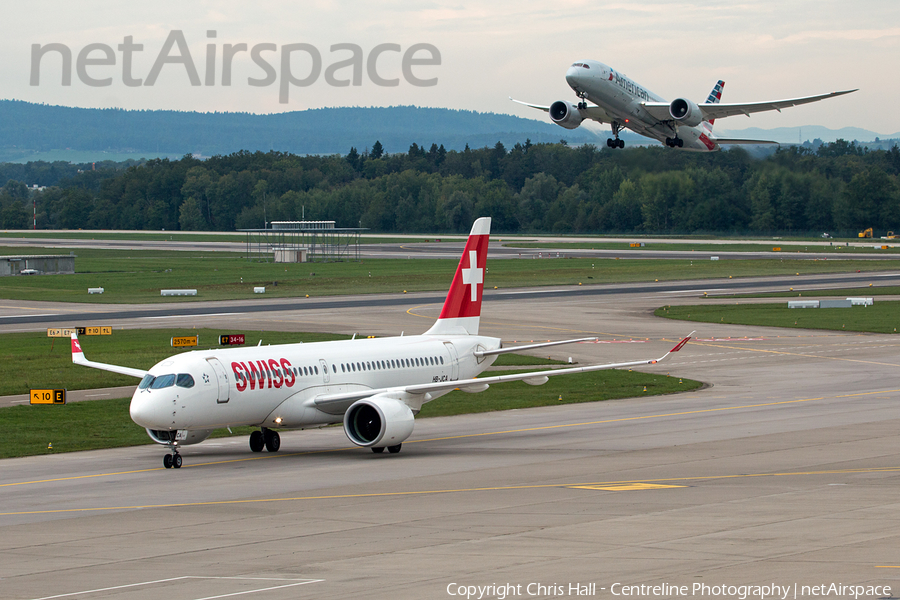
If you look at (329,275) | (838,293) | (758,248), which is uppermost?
(758,248)

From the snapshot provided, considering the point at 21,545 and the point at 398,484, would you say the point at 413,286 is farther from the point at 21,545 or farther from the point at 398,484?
the point at 21,545

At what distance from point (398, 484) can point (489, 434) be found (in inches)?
432

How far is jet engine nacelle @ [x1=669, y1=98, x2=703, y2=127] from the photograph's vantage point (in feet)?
225

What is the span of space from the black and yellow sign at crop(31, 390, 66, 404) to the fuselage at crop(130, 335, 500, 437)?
32.7 ft

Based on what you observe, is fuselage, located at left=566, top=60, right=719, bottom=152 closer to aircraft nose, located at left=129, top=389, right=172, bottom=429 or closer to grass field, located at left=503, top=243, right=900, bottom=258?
aircraft nose, located at left=129, top=389, right=172, bottom=429

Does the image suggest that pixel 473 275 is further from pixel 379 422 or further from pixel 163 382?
pixel 163 382

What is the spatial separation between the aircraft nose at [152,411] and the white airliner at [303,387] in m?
0.03

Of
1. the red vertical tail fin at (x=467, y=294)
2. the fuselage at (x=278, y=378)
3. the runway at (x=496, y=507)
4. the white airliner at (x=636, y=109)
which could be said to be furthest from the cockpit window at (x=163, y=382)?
the white airliner at (x=636, y=109)

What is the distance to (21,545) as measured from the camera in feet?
78.7

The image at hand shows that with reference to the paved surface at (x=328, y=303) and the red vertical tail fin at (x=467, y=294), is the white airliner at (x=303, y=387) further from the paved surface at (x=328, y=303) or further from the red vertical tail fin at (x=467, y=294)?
the paved surface at (x=328, y=303)

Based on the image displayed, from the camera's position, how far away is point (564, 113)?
70000mm

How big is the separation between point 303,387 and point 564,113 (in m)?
38.7

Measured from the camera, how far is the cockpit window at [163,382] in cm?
3372

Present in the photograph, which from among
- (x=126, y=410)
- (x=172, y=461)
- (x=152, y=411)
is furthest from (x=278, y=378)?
(x=126, y=410)
